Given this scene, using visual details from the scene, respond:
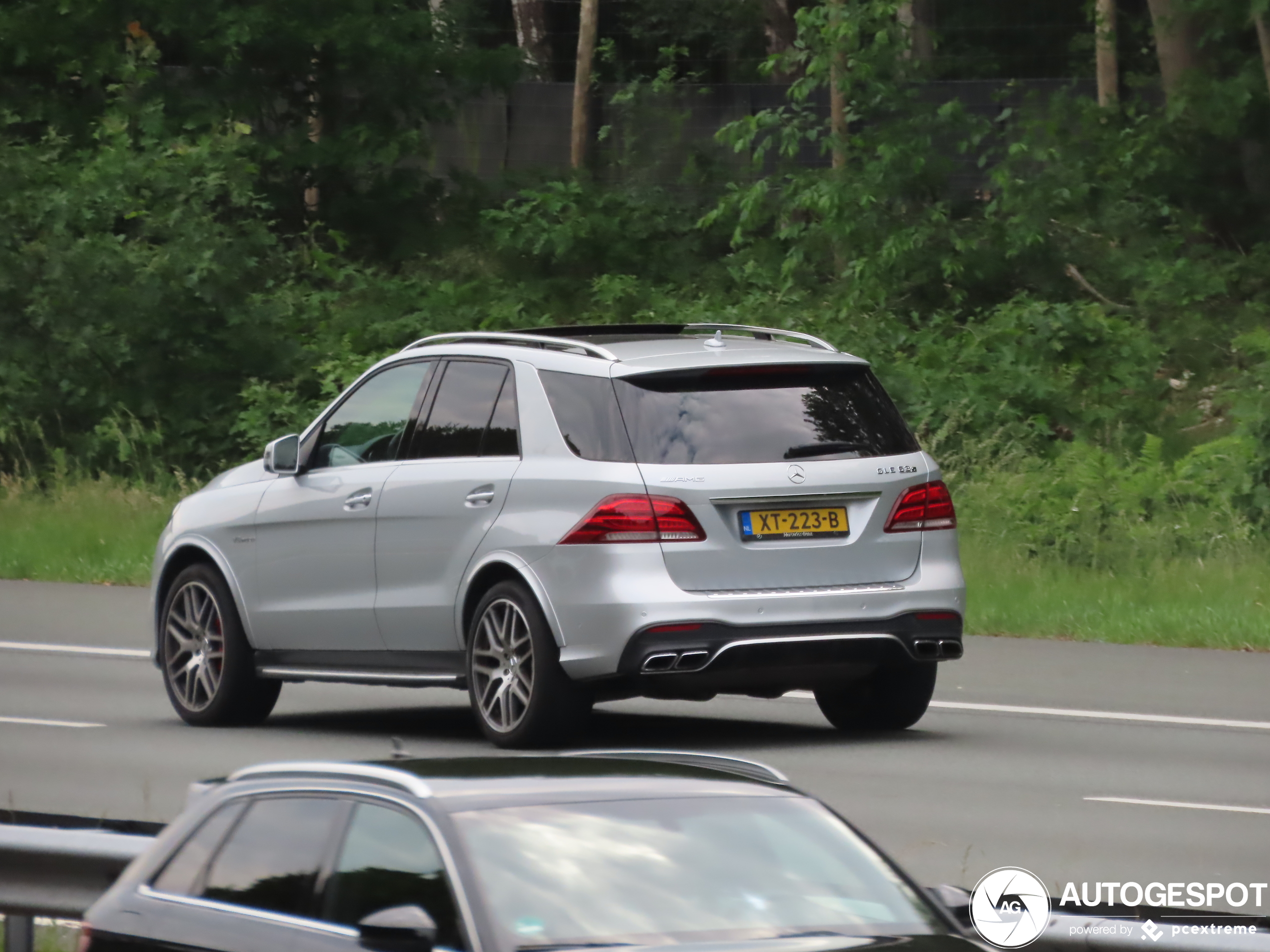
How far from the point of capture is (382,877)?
4598 mm

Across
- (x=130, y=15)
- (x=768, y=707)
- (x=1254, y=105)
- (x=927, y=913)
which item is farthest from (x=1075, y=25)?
(x=927, y=913)

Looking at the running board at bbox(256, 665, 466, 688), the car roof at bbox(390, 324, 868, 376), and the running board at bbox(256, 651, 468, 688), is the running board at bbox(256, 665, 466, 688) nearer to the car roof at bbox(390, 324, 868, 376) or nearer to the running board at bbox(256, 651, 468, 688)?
the running board at bbox(256, 651, 468, 688)

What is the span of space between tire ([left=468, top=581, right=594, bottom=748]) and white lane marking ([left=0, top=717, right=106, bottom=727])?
2517 mm

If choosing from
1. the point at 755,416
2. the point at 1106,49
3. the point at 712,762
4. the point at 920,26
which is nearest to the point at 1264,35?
the point at 920,26

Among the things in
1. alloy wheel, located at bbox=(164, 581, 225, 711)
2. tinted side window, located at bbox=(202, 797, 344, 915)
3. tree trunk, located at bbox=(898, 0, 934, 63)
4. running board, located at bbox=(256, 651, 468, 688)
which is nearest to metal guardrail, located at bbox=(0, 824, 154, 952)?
tinted side window, located at bbox=(202, 797, 344, 915)

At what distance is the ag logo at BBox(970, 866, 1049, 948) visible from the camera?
4.99 m

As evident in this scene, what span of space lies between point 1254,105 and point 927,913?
27993mm

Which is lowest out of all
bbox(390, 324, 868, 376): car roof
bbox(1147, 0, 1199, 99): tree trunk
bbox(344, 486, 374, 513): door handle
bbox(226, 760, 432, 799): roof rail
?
bbox(344, 486, 374, 513): door handle

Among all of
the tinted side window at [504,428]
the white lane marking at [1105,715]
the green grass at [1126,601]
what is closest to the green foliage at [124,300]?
the green grass at [1126,601]

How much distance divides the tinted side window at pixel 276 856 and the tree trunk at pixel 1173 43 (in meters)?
28.4

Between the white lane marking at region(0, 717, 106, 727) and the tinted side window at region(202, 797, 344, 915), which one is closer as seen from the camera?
the tinted side window at region(202, 797, 344, 915)

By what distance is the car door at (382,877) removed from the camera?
4.43 metres

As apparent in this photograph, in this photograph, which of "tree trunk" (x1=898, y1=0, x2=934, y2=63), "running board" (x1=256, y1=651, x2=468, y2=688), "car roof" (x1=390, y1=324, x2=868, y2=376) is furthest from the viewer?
"tree trunk" (x1=898, y1=0, x2=934, y2=63)

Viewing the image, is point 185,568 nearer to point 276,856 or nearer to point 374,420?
point 374,420
